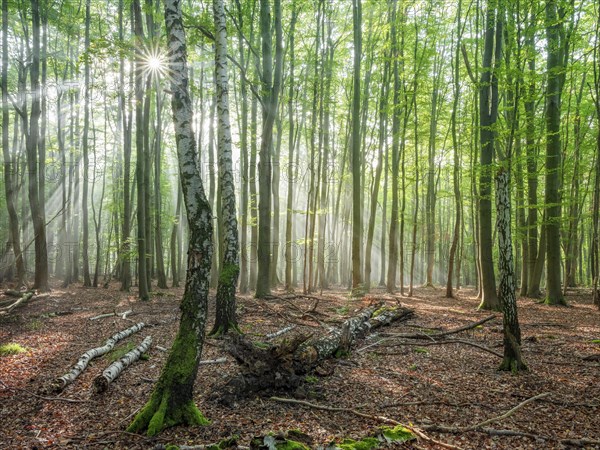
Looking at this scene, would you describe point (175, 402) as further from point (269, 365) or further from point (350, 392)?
point (350, 392)

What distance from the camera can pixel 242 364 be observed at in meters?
4.99

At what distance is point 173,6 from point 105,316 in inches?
364

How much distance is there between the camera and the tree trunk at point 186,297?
4059mm

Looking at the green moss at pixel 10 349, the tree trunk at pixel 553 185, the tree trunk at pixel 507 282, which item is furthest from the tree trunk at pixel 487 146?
the green moss at pixel 10 349

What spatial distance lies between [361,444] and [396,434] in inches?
18.3

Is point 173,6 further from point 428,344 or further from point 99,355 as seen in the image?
point 428,344

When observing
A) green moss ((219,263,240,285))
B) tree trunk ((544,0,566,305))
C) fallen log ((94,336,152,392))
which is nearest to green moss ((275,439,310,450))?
fallen log ((94,336,152,392))

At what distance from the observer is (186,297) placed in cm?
417

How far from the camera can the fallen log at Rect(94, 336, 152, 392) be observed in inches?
205

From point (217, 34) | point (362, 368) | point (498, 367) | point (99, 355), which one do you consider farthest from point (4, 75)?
point (498, 367)

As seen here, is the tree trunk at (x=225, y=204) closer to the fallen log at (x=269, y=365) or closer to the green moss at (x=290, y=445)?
the fallen log at (x=269, y=365)

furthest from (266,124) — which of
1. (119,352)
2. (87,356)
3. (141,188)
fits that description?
(87,356)

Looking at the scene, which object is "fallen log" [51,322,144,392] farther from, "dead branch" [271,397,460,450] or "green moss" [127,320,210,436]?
"dead branch" [271,397,460,450]

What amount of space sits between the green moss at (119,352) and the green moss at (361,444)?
4.63 m
